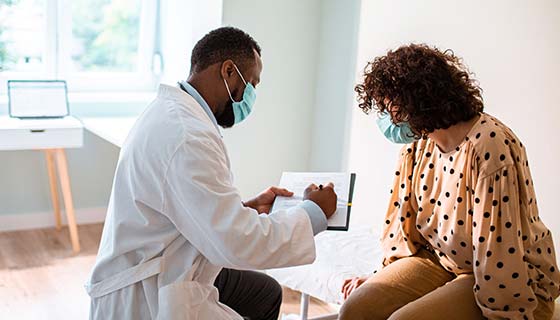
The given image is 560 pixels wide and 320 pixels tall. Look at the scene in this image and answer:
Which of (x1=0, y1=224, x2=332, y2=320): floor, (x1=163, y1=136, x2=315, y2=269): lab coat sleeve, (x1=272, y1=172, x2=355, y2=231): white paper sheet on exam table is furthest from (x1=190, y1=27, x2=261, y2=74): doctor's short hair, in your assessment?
(x1=0, y1=224, x2=332, y2=320): floor

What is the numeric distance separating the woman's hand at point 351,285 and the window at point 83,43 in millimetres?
2418

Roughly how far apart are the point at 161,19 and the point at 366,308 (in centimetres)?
273

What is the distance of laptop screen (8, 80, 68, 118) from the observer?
12.0ft

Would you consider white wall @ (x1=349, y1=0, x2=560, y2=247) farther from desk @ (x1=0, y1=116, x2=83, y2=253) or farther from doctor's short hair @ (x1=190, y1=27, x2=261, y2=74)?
desk @ (x1=0, y1=116, x2=83, y2=253)

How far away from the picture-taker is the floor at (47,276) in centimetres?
303

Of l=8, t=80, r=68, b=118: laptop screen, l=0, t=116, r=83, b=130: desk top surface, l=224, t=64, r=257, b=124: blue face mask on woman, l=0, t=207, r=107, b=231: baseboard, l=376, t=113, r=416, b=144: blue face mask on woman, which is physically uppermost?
l=224, t=64, r=257, b=124: blue face mask on woman

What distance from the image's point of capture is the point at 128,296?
1759mm

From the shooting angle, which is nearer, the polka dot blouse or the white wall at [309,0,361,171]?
the polka dot blouse

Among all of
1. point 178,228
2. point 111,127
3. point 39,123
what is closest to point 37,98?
point 39,123

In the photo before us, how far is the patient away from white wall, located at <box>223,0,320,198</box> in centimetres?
135

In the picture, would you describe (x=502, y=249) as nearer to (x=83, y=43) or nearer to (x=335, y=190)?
(x=335, y=190)

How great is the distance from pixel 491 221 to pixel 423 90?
0.37m

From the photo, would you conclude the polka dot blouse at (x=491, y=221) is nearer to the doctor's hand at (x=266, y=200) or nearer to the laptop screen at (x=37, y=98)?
the doctor's hand at (x=266, y=200)

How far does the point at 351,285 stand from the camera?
2.19 m
